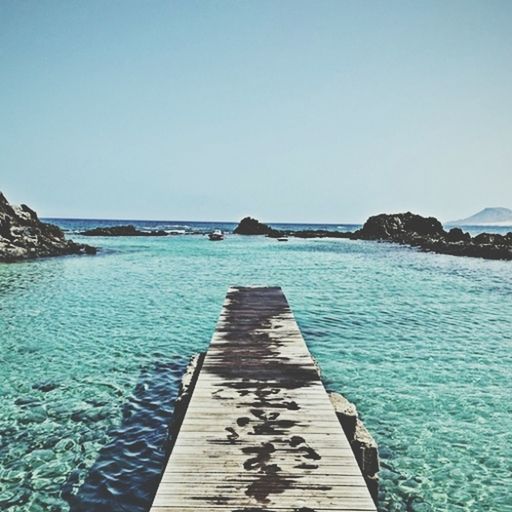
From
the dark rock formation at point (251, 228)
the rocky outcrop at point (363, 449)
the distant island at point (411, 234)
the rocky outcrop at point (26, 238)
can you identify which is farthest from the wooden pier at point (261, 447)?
the dark rock formation at point (251, 228)

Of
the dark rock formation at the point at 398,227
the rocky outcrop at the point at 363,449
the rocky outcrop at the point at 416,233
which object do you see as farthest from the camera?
the dark rock formation at the point at 398,227

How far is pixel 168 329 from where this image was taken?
16.8 meters

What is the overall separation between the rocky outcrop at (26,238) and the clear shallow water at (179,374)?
55.6 feet

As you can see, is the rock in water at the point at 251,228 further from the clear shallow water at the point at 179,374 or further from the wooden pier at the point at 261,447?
the wooden pier at the point at 261,447

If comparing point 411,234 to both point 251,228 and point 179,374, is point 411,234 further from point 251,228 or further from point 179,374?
point 179,374

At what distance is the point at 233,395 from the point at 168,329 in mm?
9810

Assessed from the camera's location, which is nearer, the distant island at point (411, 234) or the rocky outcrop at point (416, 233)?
the distant island at point (411, 234)

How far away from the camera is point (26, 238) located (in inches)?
1796

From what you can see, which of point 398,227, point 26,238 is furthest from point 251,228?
point 26,238

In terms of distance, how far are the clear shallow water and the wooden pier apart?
65.3 inches

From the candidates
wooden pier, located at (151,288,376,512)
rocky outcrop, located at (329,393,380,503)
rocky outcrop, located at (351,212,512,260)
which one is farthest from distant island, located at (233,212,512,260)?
rocky outcrop, located at (329,393,380,503)

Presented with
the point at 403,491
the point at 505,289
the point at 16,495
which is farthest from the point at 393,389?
the point at 505,289

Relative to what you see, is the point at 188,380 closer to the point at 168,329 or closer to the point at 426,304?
the point at 168,329

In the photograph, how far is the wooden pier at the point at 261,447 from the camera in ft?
14.9
